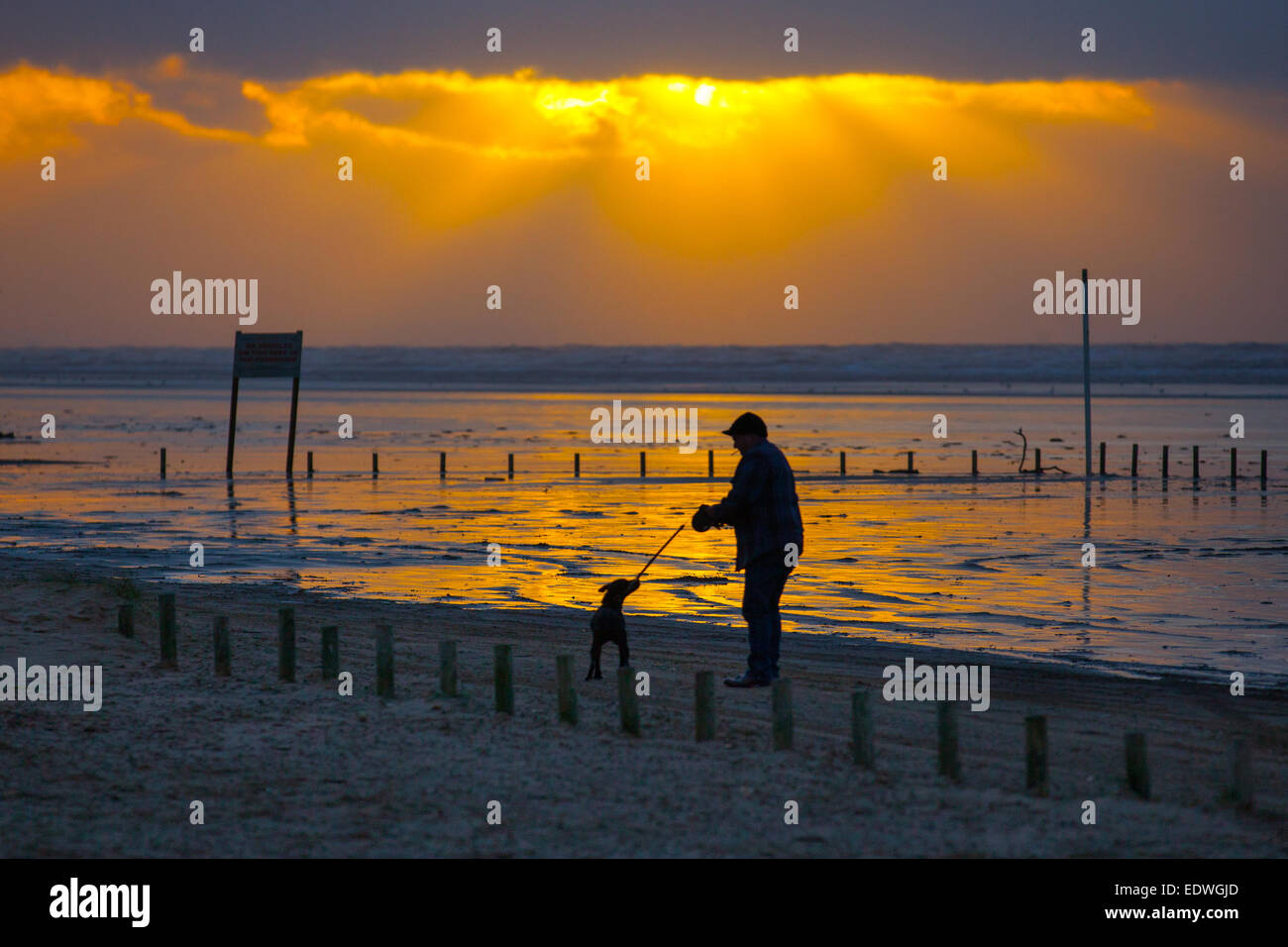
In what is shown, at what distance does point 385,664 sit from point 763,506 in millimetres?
3347

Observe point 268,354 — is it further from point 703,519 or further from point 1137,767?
point 1137,767

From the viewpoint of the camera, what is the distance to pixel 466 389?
11581cm

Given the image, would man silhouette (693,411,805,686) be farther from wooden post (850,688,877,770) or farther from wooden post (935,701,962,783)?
wooden post (935,701,962,783)

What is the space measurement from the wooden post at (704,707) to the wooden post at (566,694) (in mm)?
1027

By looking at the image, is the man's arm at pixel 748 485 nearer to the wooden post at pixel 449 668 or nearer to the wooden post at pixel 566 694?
the wooden post at pixel 566 694

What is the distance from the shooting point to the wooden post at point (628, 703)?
421 inches

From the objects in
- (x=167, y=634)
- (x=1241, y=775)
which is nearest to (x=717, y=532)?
(x=167, y=634)

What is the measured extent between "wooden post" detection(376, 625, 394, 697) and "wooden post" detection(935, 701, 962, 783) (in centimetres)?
468

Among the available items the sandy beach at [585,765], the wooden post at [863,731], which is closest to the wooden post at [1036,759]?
the sandy beach at [585,765]

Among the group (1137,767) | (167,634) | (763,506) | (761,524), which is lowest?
(1137,767)

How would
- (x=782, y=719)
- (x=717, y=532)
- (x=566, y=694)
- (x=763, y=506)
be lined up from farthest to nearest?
1. (x=717, y=532)
2. (x=763, y=506)
3. (x=566, y=694)
4. (x=782, y=719)

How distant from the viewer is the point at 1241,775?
897cm
